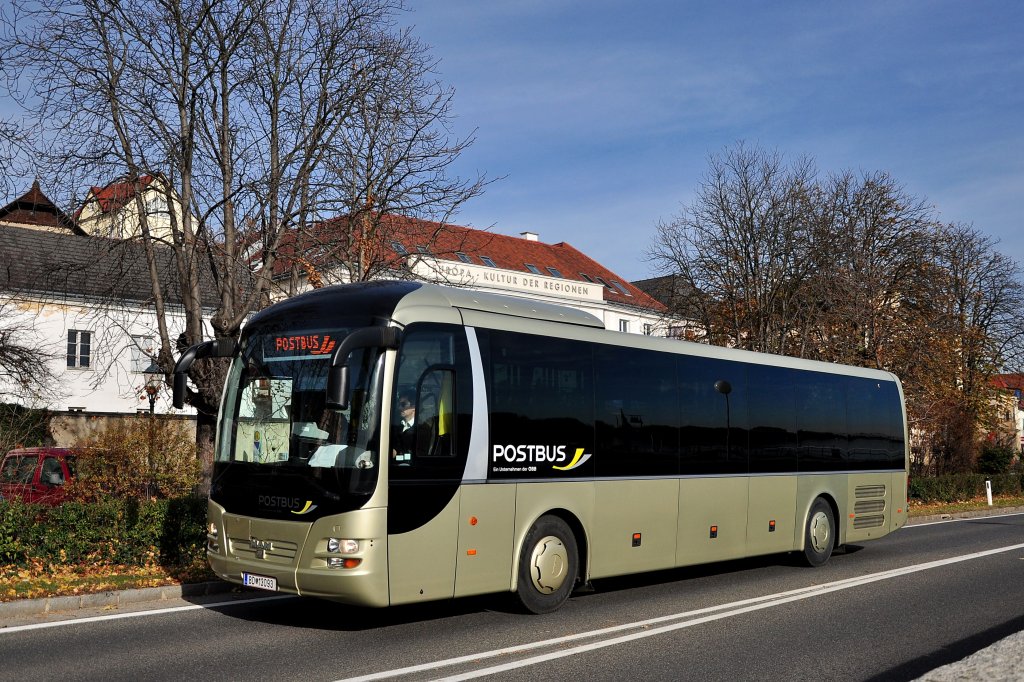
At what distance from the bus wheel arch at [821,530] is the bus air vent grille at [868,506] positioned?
2.41 ft

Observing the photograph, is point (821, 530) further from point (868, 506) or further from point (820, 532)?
point (868, 506)

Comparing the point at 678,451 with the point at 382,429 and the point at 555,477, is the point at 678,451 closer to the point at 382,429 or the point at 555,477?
the point at 555,477

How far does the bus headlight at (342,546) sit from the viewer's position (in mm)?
8484

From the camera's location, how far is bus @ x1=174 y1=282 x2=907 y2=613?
8.69m

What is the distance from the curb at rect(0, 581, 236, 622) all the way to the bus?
1151 millimetres

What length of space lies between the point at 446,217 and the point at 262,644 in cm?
1110

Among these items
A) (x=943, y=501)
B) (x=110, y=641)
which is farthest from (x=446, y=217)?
(x=943, y=501)

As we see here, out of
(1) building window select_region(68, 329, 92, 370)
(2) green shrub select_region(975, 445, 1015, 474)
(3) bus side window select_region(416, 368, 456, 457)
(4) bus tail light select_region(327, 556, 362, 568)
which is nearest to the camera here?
(4) bus tail light select_region(327, 556, 362, 568)

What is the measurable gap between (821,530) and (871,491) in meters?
1.81

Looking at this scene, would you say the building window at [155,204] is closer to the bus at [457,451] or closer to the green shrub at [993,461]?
the bus at [457,451]

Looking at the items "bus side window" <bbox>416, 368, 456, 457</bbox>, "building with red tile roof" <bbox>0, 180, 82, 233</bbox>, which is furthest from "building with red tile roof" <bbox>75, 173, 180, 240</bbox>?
"bus side window" <bbox>416, 368, 456, 457</bbox>

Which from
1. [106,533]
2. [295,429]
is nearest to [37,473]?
[106,533]

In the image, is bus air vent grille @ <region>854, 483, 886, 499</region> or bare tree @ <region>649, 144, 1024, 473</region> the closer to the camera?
bus air vent grille @ <region>854, 483, 886, 499</region>

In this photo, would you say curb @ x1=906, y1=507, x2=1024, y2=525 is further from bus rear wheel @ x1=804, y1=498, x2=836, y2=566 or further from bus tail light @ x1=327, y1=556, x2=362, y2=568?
bus tail light @ x1=327, y1=556, x2=362, y2=568
